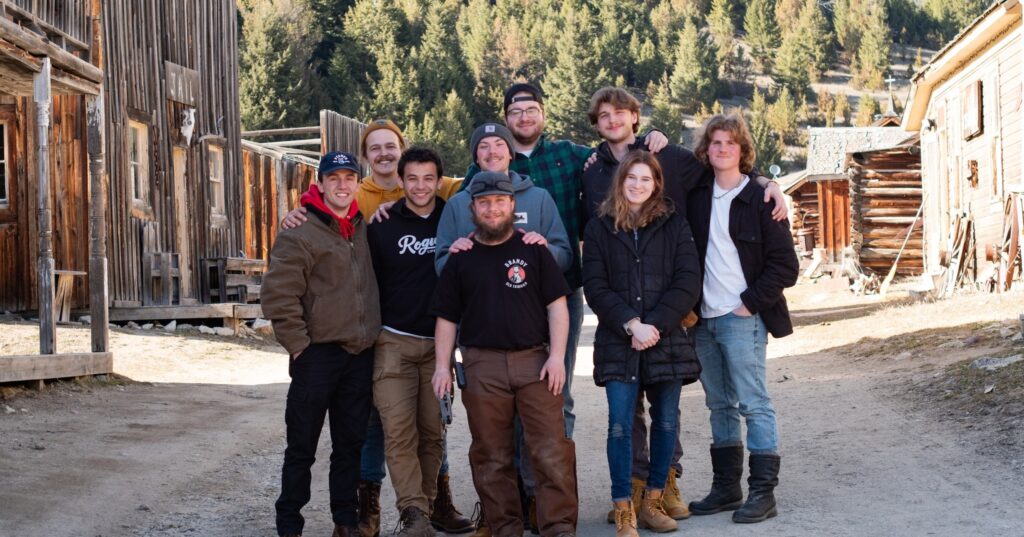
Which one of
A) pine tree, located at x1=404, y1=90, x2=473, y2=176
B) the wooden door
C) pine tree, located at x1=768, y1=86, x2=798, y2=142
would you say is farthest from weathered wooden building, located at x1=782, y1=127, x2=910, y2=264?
pine tree, located at x1=768, y1=86, x2=798, y2=142

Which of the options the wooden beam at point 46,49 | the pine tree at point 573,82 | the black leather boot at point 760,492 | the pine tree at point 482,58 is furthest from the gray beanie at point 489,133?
the pine tree at point 573,82

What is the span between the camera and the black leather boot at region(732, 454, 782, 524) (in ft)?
19.5

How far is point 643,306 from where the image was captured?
19.5ft

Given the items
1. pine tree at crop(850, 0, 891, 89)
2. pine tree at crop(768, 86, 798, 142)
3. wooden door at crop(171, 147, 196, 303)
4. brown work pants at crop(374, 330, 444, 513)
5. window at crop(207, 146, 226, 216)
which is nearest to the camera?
brown work pants at crop(374, 330, 444, 513)

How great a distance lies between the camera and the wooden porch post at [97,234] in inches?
456

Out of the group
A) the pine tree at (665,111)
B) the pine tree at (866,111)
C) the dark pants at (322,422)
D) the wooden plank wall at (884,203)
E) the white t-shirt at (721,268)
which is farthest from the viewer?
the pine tree at (866,111)

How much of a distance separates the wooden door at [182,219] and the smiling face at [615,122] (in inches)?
497

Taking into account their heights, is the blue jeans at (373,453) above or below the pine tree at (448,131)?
below

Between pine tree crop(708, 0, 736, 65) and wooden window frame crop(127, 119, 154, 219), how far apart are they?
249 ft

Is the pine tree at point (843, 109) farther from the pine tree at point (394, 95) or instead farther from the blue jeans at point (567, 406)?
the blue jeans at point (567, 406)

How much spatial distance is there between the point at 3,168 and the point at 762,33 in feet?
288

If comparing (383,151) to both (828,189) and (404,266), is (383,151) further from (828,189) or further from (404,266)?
(828,189)

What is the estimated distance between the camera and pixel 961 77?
20328 millimetres

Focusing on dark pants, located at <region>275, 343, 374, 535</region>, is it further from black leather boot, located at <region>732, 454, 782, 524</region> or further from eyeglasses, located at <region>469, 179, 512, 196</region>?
black leather boot, located at <region>732, 454, 782, 524</region>
